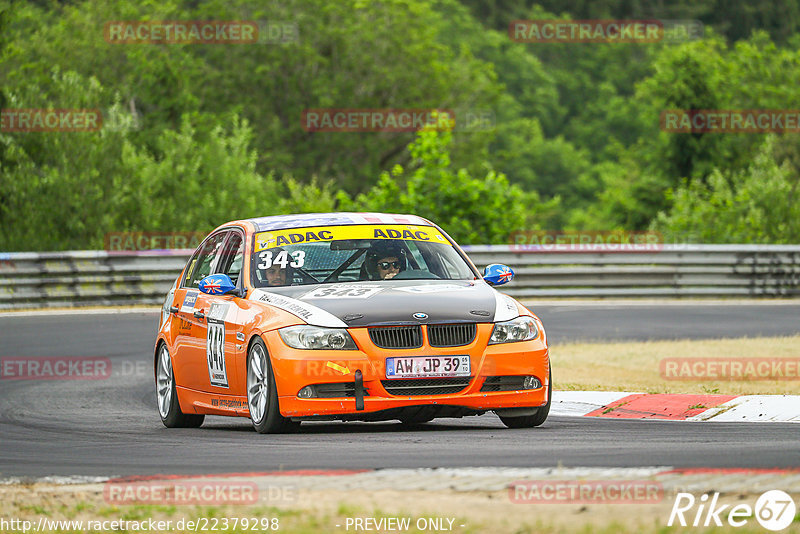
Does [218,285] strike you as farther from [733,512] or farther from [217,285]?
[733,512]

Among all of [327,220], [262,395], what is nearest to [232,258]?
[327,220]

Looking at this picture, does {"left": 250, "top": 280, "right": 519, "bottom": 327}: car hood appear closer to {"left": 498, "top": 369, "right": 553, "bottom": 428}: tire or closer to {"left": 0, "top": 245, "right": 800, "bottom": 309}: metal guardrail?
{"left": 498, "top": 369, "right": 553, "bottom": 428}: tire

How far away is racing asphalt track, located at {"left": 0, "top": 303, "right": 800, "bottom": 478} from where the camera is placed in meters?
7.70

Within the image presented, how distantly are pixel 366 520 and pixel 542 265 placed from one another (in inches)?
790

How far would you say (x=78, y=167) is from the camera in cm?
3272

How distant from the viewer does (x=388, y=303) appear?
9578 mm

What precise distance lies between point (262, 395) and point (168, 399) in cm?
186

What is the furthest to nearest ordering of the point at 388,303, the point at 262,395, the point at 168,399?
the point at 168,399
the point at 262,395
the point at 388,303

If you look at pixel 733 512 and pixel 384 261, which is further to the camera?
pixel 384 261

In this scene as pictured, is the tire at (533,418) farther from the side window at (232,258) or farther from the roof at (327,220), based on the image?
the side window at (232,258)

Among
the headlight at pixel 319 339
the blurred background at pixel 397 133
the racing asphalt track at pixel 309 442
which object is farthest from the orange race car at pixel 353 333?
the blurred background at pixel 397 133

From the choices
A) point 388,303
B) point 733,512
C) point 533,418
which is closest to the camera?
point 733,512

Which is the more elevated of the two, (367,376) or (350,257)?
(350,257)

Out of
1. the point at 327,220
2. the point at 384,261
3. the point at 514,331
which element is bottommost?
the point at 514,331
